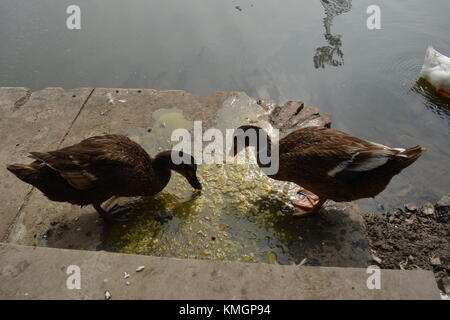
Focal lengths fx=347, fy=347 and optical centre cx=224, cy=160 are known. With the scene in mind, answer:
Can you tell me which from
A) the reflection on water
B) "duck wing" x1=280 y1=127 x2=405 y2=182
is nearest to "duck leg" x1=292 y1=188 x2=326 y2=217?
"duck wing" x1=280 y1=127 x2=405 y2=182

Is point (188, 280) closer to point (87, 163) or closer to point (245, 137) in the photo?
point (87, 163)

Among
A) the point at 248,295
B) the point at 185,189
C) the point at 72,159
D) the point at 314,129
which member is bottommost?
the point at 185,189

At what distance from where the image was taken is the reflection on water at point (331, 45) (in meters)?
6.15

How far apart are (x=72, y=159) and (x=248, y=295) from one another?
1.84m

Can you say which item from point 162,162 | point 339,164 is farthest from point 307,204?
point 162,162

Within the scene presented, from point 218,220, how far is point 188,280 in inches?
38.4

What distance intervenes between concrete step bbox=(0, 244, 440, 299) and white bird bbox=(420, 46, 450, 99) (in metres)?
4.15

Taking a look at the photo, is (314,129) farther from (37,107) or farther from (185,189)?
(37,107)

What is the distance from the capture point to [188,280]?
2.36 m

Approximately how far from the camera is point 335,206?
3424mm

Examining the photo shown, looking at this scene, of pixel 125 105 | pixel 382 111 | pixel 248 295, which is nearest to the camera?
pixel 248 295

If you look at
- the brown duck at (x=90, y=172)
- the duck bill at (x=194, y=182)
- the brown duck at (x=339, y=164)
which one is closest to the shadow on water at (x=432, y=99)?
the brown duck at (x=339, y=164)

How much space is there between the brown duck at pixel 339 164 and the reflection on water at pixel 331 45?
10.9 ft

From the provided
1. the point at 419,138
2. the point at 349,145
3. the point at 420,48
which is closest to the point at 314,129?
the point at 349,145
